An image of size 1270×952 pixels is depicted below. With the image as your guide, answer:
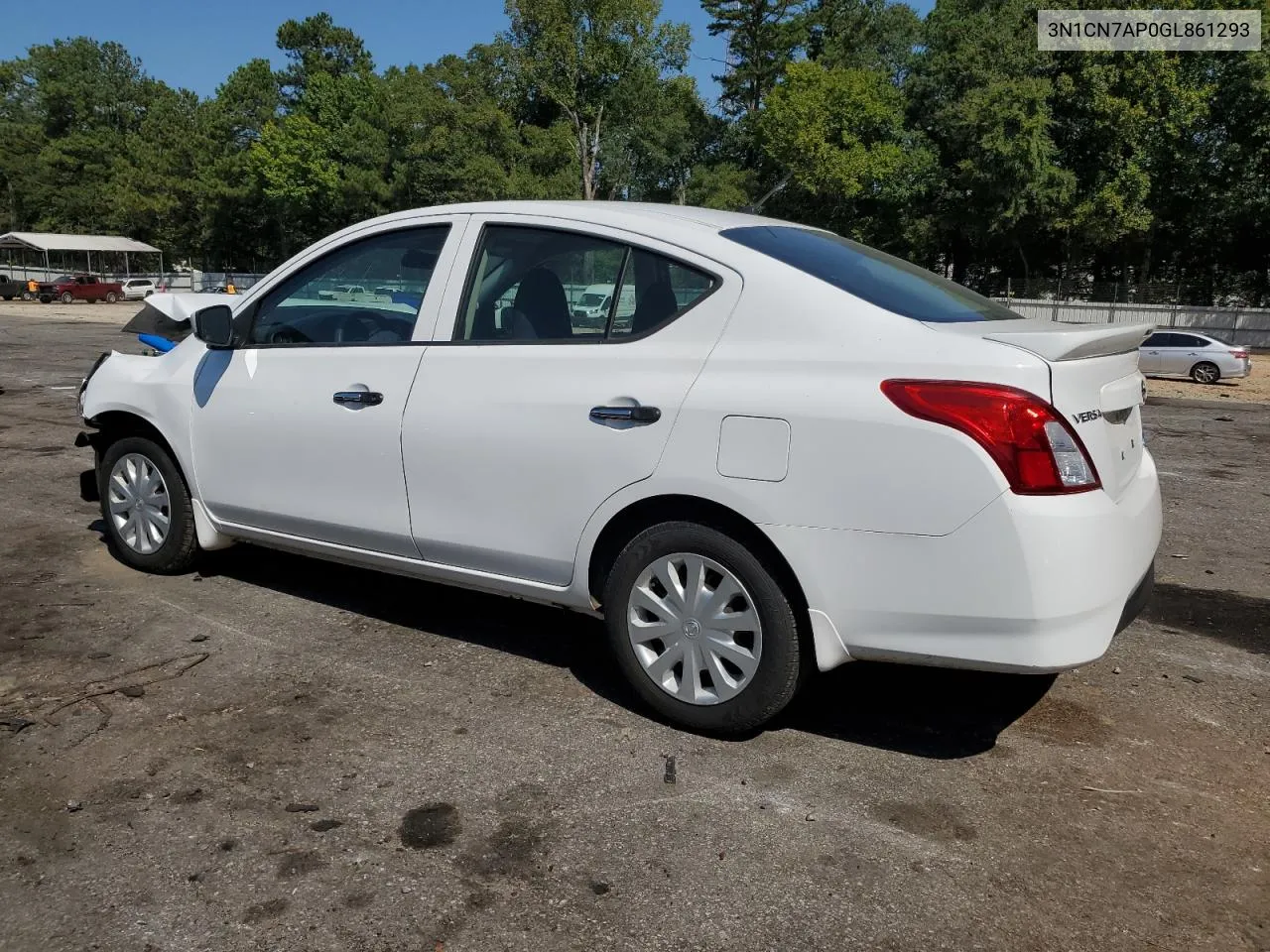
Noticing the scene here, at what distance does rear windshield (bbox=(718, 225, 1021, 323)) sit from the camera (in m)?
3.36

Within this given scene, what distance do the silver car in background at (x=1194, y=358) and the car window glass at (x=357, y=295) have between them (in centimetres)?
2158

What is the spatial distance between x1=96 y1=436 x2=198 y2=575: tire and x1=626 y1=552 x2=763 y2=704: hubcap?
2516 millimetres

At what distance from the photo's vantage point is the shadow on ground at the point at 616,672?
141 inches

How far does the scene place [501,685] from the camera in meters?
3.90

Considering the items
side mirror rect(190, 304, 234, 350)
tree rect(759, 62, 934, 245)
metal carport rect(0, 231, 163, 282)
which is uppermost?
tree rect(759, 62, 934, 245)

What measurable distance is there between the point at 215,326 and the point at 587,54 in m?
57.7

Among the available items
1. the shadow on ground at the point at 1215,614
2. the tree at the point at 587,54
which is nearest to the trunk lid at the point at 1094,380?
the shadow on ground at the point at 1215,614

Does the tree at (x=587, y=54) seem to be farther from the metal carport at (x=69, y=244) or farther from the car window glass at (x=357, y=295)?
the car window glass at (x=357, y=295)

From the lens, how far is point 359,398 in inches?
159

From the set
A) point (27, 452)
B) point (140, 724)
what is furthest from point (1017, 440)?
point (27, 452)

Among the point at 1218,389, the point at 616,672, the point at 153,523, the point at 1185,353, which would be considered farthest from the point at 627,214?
the point at 1185,353

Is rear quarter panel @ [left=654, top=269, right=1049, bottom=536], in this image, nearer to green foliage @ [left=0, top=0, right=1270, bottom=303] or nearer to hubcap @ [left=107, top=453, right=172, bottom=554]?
hubcap @ [left=107, top=453, right=172, bottom=554]

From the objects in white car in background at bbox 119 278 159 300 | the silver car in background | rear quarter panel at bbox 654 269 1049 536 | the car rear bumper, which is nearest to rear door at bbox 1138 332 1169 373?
the silver car in background

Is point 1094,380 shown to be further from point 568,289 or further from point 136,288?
point 136,288
